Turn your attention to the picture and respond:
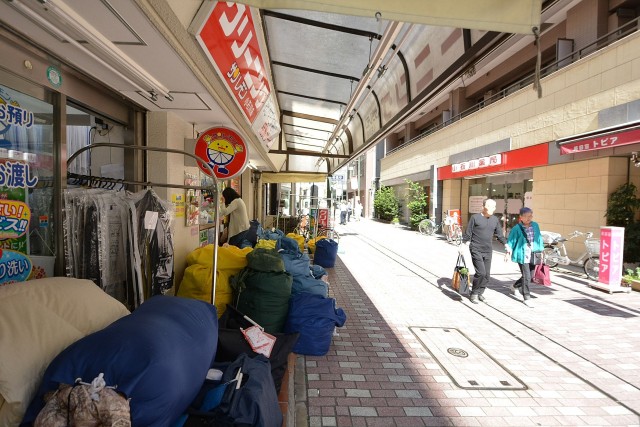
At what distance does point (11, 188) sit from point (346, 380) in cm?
318

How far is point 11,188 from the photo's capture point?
7.41 feet

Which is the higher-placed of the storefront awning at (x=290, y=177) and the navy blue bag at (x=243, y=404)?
the storefront awning at (x=290, y=177)

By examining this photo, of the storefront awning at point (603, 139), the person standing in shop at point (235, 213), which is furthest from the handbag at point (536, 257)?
the person standing in shop at point (235, 213)

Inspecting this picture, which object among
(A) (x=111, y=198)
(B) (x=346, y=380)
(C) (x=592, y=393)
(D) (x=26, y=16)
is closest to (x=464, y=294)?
Result: (C) (x=592, y=393)

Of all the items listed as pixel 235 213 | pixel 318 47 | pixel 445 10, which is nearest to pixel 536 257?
pixel 318 47

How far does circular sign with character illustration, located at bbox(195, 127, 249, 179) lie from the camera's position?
394 centimetres

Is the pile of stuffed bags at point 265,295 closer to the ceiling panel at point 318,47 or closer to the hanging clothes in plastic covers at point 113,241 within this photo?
the hanging clothes in plastic covers at point 113,241

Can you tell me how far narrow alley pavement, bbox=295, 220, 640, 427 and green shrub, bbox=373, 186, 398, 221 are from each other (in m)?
21.1

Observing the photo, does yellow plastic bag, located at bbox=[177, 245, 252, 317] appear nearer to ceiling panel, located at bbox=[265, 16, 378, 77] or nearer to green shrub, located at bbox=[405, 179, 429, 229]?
ceiling panel, located at bbox=[265, 16, 378, 77]

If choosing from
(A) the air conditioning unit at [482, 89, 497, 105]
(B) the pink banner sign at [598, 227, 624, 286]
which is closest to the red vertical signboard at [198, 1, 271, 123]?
(B) the pink banner sign at [598, 227, 624, 286]

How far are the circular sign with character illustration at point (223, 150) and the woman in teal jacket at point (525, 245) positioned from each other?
5.16 meters

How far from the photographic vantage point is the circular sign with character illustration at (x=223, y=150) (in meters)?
3.94

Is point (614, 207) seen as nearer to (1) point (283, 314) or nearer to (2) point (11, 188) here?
(1) point (283, 314)

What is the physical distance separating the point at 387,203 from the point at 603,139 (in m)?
20.2
